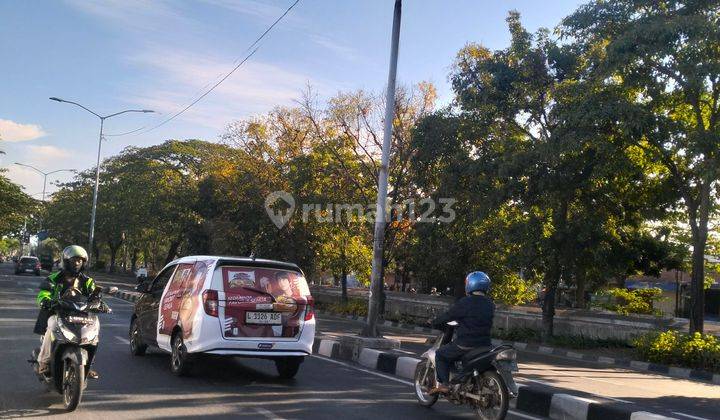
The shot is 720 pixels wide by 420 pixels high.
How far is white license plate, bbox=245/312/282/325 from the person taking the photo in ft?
28.9

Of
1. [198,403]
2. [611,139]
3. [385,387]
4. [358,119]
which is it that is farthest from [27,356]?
[358,119]

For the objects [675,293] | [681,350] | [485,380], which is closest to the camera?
[485,380]

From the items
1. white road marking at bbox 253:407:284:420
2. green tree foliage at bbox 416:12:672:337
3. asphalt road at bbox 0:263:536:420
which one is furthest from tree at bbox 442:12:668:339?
white road marking at bbox 253:407:284:420

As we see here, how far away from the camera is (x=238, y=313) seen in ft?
28.7

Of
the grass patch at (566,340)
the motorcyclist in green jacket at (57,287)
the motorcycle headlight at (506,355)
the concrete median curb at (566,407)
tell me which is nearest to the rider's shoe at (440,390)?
the motorcycle headlight at (506,355)

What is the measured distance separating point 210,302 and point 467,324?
3.34m

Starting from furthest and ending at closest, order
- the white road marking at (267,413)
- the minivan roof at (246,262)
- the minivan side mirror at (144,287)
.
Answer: the minivan side mirror at (144,287)
the minivan roof at (246,262)
the white road marking at (267,413)

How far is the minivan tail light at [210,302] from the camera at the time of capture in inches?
339

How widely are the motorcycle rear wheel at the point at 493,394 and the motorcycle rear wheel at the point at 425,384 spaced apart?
0.85m

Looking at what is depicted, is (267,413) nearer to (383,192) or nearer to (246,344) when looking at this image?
(246,344)

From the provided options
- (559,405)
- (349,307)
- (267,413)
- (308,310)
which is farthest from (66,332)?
(349,307)

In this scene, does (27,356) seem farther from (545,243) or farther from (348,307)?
(348,307)

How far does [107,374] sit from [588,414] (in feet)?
19.4

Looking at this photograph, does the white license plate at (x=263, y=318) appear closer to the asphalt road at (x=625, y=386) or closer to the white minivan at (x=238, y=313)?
the white minivan at (x=238, y=313)
